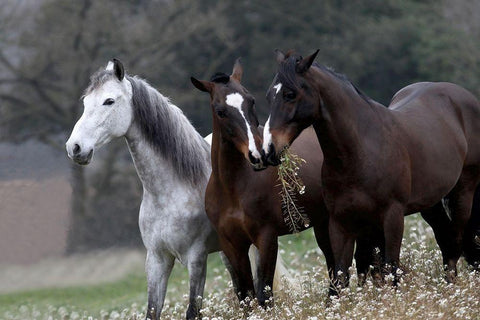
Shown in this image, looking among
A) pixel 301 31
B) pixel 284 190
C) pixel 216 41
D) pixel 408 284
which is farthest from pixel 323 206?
pixel 301 31

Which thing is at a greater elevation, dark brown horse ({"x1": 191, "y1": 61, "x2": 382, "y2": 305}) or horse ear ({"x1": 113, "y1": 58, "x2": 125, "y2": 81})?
horse ear ({"x1": 113, "y1": 58, "x2": 125, "y2": 81})

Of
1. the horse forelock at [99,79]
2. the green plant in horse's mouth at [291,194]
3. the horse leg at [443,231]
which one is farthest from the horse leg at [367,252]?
the horse forelock at [99,79]

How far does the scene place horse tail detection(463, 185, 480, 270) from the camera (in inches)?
308

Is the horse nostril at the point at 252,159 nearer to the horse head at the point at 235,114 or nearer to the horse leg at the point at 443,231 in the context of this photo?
the horse head at the point at 235,114

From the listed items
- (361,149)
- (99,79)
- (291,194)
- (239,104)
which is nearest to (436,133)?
(361,149)

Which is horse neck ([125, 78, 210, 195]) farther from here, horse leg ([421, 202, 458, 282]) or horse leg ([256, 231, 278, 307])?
horse leg ([421, 202, 458, 282])

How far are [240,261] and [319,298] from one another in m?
0.67

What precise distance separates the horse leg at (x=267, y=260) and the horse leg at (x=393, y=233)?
2.81ft

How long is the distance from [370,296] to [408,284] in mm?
361

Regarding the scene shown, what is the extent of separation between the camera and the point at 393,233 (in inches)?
251

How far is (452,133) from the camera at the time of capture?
730cm

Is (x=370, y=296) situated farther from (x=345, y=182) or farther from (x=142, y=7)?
(x=142, y=7)

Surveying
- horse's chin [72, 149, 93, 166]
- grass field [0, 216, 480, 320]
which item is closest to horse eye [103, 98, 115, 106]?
horse's chin [72, 149, 93, 166]

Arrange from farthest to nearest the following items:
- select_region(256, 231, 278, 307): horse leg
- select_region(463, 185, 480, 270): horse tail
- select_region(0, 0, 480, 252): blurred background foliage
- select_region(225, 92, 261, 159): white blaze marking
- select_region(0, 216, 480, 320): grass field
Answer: select_region(0, 0, 480, 252): blurred background foliage, select_region(463, 185, 480, 270): horse tail, select_region(256, 231, 278, 307): horse leg, select_region(225, 92, 261, 159): white blaze marking, select_region(0, 216, 480, 320): grass field
